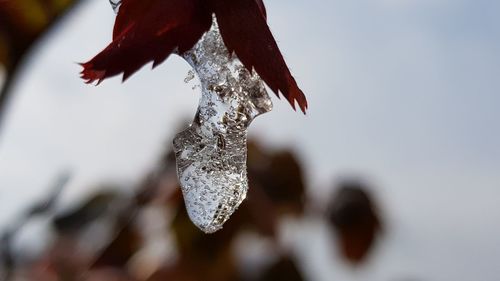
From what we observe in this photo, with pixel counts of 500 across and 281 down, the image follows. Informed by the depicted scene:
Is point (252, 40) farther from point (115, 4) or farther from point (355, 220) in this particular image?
point (355, 220)

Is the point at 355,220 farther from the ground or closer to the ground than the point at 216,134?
closer to the ground

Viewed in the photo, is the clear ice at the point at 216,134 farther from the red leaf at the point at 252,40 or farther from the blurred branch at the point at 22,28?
the blurred branch at the point at 22,28

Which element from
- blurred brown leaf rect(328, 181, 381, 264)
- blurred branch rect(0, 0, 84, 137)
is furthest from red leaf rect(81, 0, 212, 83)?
blurred brown leaf rect(328, 181, 381, 264)

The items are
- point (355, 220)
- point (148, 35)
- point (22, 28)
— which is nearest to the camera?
point (148, 35)

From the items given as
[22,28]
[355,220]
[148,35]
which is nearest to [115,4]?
[148,35]

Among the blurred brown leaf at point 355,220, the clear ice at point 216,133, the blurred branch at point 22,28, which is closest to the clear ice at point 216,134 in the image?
the clear ice at point 216,133

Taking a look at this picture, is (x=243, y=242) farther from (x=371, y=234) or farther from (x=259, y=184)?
(x=371, y=234)

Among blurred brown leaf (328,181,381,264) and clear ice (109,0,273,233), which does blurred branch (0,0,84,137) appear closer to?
clear ice (109,0,273,233)
